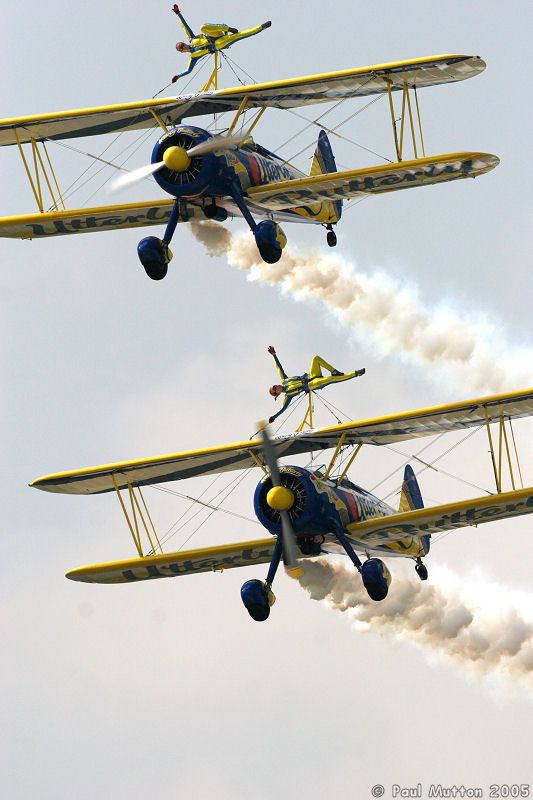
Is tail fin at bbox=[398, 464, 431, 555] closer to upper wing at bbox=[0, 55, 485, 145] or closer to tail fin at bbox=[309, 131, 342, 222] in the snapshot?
tail fin at bbox=[309, 131, 342, 222]

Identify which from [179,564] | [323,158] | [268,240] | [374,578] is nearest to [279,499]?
[374,578]

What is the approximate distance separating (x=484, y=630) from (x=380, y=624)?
5.63 ft

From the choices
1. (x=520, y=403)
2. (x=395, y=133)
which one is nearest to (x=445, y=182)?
(x=395, y=133)

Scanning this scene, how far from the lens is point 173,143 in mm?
39781

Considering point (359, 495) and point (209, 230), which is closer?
point (359, 495)

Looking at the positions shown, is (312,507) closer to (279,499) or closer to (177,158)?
(279,499)

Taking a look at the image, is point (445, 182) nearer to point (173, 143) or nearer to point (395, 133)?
point (395, 133)

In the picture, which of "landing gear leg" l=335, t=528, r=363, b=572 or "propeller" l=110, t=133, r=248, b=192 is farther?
"propeller" l=110, t=133, r=248, b=192

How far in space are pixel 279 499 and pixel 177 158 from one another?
5.46 metres

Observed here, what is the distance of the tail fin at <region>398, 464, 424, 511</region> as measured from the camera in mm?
44500

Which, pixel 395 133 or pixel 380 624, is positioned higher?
pixel 395 133

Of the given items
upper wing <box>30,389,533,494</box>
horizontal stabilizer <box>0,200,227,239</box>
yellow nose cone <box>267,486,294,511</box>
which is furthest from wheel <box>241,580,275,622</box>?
horizontal stabilizer <box>0,200,227,239</box>

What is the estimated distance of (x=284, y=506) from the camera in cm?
3762

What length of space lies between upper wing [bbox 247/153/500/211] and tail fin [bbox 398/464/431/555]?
5.85 m
